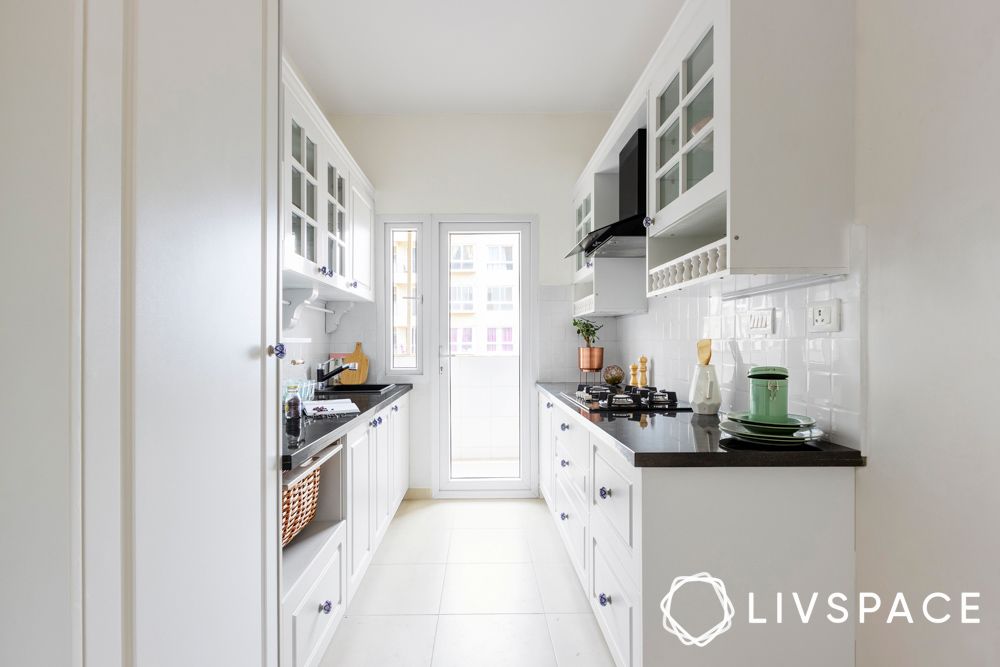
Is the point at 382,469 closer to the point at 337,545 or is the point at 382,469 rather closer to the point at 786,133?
the point at 337,545

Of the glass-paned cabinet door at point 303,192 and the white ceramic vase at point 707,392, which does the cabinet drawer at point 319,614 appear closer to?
the glass-paned cabinet door at point 303,192

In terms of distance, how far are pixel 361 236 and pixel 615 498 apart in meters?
2.44

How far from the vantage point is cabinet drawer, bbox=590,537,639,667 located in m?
1.50

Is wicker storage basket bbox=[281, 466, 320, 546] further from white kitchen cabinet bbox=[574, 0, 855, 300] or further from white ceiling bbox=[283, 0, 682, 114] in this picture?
white ceiling bbox=[283, 0, 682, 114]

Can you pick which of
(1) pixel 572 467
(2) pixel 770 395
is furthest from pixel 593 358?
(2) pixel 770 395

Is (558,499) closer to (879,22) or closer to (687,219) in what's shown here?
(687,219)

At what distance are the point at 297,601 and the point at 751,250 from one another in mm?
1687

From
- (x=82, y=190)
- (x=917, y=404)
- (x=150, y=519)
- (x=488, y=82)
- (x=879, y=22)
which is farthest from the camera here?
(x=488, y=82)

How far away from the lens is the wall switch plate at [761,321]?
5.86 feet

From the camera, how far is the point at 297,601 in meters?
1.49

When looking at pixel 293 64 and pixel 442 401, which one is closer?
pixel 293 64

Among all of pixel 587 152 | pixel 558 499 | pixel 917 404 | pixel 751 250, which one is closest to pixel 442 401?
pixel 558 499

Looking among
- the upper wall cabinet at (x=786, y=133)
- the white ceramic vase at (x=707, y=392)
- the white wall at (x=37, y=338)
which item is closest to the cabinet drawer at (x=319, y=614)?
the white wall at (x=37, y=338)

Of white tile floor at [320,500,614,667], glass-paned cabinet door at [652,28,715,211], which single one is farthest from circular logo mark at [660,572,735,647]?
glass-paned cabinet door at [652,28,715,211]
